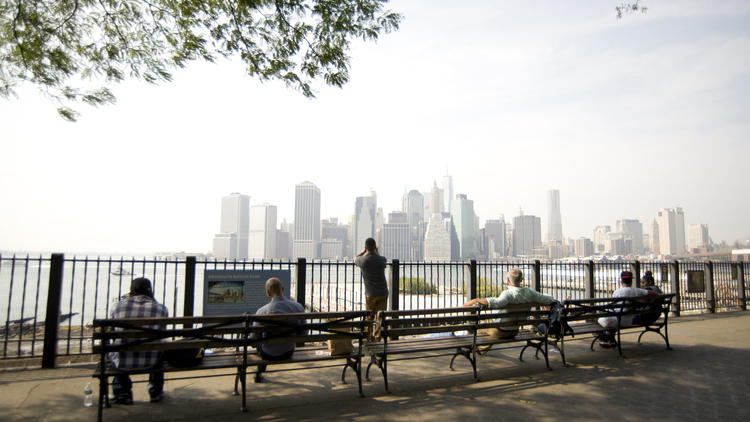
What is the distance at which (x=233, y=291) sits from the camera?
6.85 metres

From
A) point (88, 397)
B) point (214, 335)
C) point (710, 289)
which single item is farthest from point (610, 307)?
point (710, 289)

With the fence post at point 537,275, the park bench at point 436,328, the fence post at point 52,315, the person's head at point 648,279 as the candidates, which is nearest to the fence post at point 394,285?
the park bench at point 436,328

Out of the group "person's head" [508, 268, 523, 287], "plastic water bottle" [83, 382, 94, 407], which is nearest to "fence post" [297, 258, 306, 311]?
"plastic water bottle" [83, 382, 94, 407]

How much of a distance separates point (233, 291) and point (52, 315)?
2.39 m

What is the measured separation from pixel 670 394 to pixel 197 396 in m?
5.27

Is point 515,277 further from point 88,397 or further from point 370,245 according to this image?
point 88,397

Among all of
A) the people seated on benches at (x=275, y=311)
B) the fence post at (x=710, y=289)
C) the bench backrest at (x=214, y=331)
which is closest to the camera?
the bench backrest at (x=214, y=331)

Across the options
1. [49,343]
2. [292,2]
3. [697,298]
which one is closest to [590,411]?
[49,343]

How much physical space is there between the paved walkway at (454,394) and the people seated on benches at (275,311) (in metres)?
0.46

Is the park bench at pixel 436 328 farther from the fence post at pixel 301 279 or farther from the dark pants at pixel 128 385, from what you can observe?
the dark pants at pixel 128 385

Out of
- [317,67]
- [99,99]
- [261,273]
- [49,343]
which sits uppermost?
[317,67]

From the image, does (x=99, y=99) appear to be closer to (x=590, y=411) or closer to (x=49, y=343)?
(x=49, y=343)

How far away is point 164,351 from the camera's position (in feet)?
15.3

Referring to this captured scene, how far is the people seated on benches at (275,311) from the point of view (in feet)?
15.9
